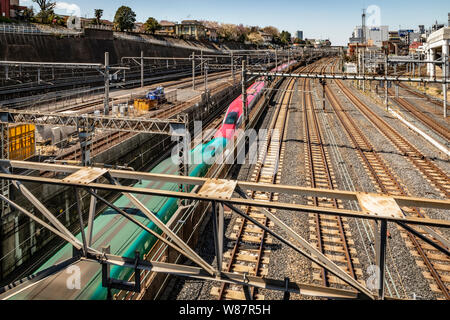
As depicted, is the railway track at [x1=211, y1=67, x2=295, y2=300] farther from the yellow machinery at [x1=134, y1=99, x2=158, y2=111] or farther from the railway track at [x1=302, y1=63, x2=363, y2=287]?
the yellow machinery at [x1=134, y1=99, x2=158, y2=111]

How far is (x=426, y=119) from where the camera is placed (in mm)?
25312

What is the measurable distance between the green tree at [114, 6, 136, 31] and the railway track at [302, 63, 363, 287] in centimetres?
5076

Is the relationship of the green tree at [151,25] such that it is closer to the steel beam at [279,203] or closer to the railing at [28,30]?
the railing at [28,30]

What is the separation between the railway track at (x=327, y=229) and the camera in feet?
29.3

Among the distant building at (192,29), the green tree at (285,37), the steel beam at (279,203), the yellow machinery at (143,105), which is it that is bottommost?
→ the steel beam at (279,203)

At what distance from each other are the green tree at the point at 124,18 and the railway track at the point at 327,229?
50.8 metres

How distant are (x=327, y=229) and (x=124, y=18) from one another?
5887 cm

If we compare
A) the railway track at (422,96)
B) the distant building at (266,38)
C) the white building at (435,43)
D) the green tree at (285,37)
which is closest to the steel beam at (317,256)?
the railway track at (422,96)

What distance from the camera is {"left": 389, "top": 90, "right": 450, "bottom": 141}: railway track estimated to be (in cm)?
2166

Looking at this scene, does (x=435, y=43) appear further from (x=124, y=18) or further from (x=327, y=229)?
(x=124, y=18)

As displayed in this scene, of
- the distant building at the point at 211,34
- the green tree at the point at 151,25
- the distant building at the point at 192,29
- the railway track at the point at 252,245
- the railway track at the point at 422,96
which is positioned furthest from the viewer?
the distant building at the point at 211,34

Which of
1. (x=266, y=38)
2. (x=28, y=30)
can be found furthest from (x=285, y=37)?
(x=28, y=30)

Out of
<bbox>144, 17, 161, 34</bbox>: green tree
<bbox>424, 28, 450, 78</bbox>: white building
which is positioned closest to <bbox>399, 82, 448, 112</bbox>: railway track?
<bbox>424, 28, 450, 78</bbox>: white building
